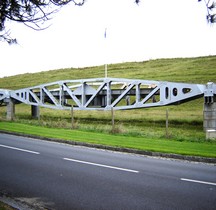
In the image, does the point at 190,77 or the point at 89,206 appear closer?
the point at 89,206

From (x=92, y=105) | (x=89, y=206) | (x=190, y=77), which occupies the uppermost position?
(x=190, y=77)

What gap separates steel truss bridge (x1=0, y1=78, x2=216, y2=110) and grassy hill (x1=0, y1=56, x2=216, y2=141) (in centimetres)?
153

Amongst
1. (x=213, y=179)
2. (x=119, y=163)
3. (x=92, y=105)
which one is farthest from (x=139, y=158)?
(x=92, y=105)

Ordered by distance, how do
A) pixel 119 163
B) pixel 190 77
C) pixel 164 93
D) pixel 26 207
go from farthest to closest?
1. pixel 190 77
2. pixel 164 93
3. pixel 119 163
4. pixel 26 207

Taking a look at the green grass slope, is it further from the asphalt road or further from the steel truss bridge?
the asphalt road

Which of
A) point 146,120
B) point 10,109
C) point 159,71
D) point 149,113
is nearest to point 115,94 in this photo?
point 146,120

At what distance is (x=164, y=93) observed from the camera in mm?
28531

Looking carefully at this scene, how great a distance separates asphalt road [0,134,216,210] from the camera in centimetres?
727

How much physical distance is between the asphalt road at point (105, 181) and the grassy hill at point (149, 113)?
772cm

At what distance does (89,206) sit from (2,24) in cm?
473

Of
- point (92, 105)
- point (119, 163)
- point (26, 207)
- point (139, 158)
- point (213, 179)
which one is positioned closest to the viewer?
point (26, 207)

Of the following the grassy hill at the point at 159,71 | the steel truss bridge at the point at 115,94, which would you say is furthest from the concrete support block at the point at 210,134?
the grassy hill at the point at 159,71

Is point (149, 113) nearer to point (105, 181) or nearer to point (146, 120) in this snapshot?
point (146, 120)

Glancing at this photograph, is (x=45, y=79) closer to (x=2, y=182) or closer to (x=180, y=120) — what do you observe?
(x=180, y=120)
